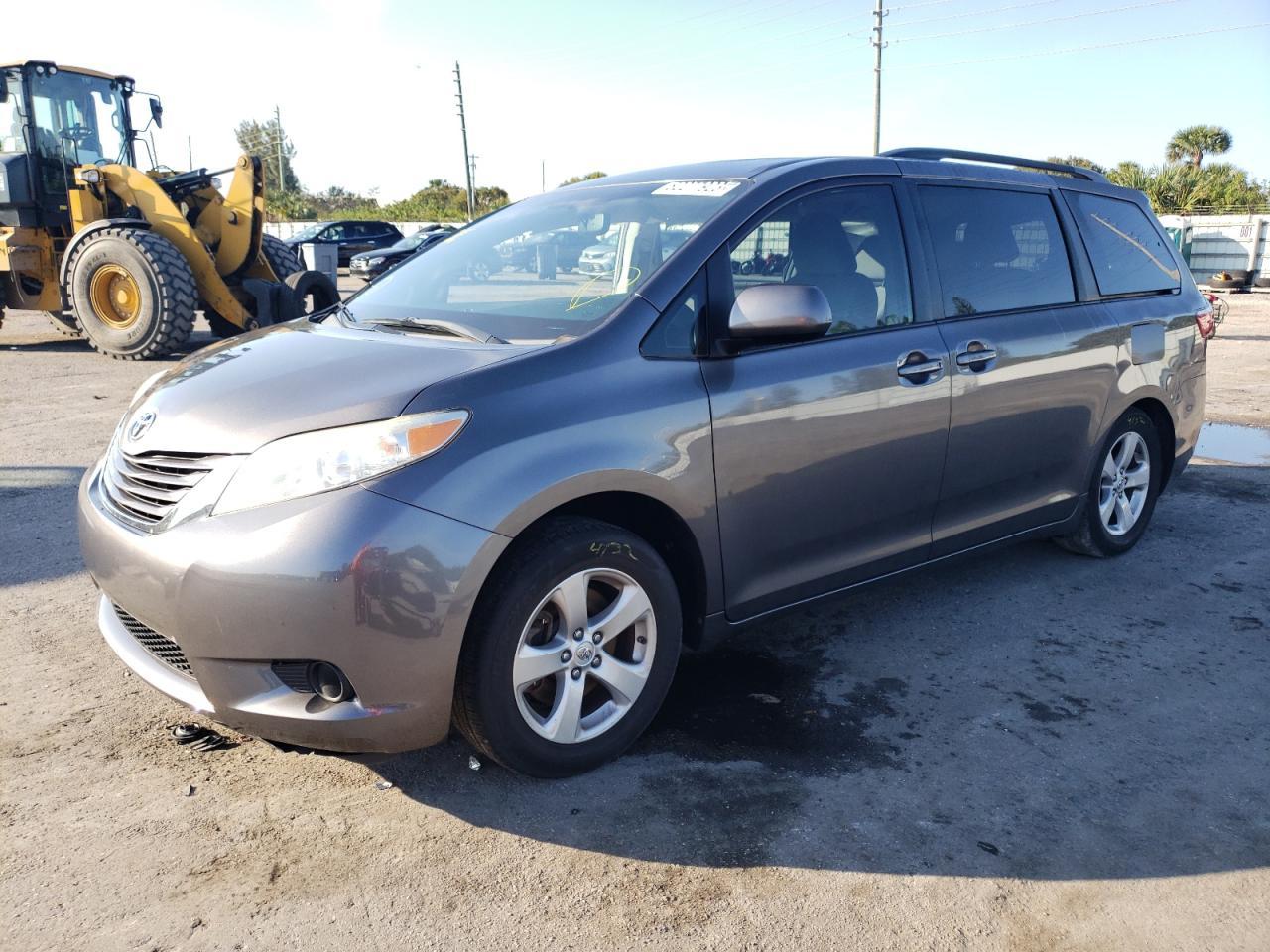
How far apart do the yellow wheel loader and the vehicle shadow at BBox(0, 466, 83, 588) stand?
523 cm

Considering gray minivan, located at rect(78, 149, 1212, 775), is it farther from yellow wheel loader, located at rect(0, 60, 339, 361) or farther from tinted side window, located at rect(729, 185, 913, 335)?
yellow wheel loader, located at rect(0, 60, 339, 361)

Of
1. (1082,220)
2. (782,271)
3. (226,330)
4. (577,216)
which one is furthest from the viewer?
(226,330)

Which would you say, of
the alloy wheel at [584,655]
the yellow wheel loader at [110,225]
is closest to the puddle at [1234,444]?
the alloy wheel at [584,655]

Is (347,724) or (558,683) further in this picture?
(558,683)

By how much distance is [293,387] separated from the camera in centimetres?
288

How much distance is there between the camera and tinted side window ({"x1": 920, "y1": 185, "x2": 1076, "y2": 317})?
3.91 m

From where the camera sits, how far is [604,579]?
293 cm

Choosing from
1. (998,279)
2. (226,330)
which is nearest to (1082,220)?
(998,279)

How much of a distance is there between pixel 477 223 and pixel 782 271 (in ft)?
4.82

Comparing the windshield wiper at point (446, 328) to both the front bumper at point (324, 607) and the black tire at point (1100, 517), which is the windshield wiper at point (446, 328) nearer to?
the front bumper at point (324, 607)

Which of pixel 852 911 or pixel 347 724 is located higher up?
pixel 347 724

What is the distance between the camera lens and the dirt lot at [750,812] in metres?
2.38

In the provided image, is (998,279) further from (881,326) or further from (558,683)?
(558,683)

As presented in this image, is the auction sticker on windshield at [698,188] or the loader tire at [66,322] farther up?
the auction sticker on windshield at [698,188]
